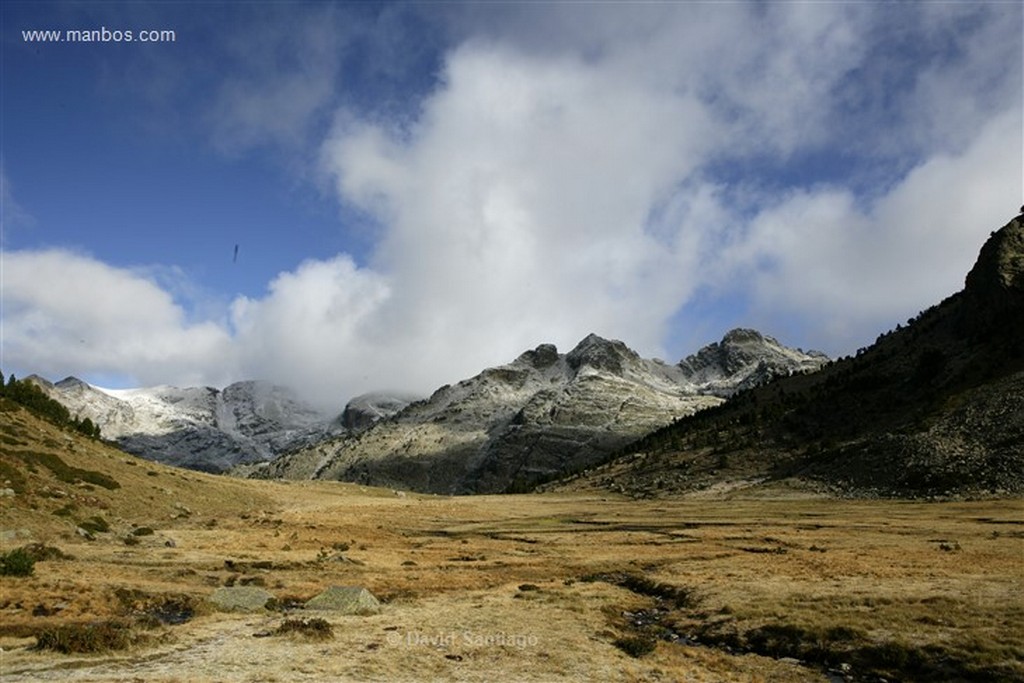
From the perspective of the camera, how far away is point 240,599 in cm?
2673

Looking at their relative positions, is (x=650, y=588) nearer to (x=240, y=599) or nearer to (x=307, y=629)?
(x=307, y=629)

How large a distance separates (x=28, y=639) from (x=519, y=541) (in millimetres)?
41335

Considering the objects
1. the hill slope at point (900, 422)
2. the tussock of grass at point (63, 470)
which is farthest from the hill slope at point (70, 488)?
the hill slope at point (900, 422)

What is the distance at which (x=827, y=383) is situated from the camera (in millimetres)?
153000

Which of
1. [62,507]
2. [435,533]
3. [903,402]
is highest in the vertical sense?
[903,402]

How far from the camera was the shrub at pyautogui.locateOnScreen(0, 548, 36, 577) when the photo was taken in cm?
2702

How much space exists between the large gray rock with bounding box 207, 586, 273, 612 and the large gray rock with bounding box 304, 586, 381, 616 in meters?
1.91

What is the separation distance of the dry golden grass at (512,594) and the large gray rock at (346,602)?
898 millimetres

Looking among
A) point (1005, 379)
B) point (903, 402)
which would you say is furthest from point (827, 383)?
point (1005, 379)

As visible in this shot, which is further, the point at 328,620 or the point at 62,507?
the point at 62,507

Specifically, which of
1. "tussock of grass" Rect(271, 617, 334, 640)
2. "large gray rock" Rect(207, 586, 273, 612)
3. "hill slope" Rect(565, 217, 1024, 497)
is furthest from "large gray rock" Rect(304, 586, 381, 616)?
"hill slope" Rect(565, 217, 1024, 497)

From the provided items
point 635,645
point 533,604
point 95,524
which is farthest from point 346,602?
point 95,524

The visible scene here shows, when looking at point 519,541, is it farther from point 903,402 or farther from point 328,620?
point 903,402

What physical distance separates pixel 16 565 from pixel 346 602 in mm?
13975
